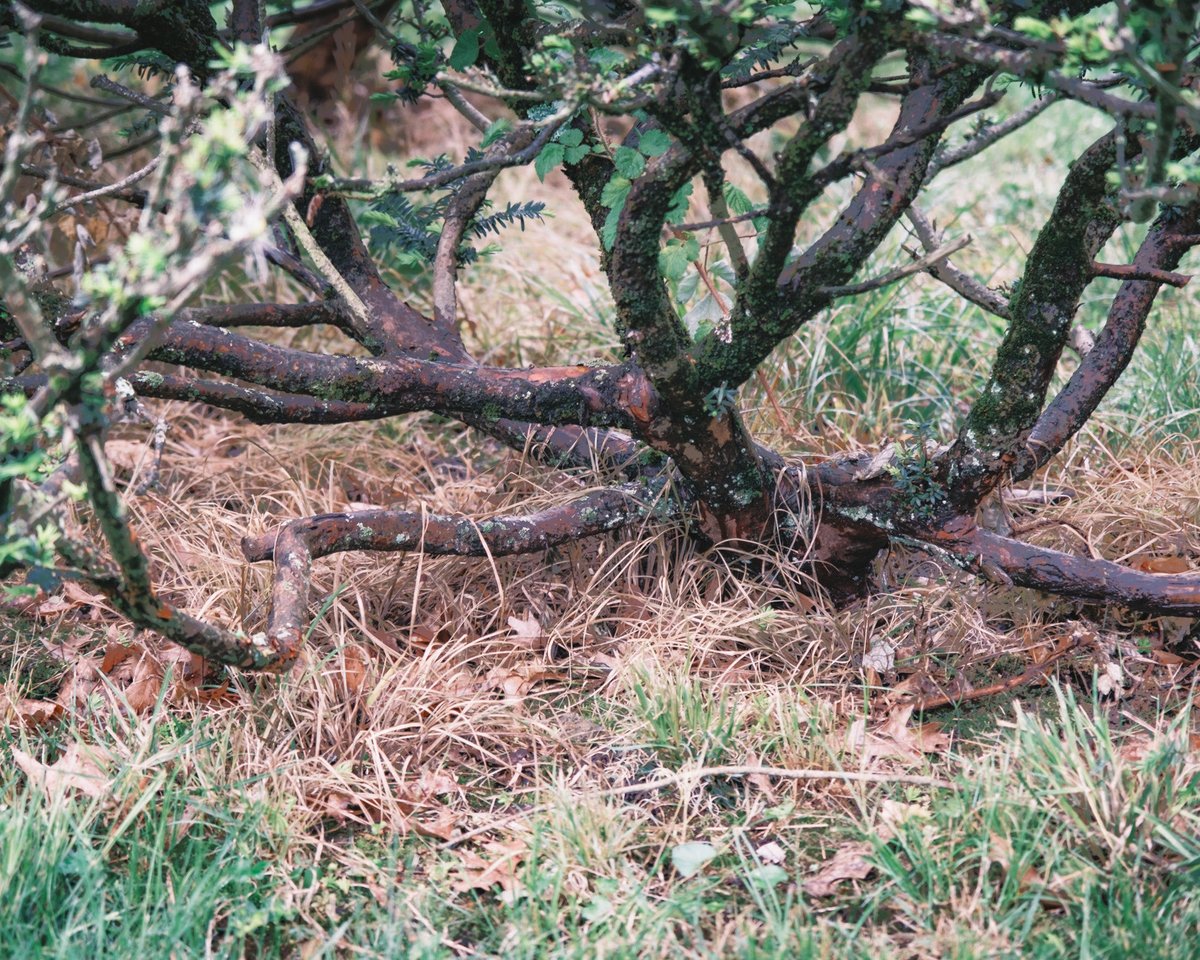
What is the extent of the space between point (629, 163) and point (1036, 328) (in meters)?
0.82

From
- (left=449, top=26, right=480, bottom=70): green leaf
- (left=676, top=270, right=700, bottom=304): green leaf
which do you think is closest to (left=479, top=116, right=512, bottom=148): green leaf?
(left=449, top=26, right=480, bottom=70): green leaf

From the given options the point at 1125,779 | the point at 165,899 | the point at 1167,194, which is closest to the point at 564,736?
the point at 165,899

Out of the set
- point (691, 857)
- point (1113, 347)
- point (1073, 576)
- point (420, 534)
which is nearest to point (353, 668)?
point (420, 534)

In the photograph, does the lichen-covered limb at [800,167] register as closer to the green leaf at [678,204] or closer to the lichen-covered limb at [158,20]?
the green leaf at [678,204]

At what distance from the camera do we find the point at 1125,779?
1.75 metres

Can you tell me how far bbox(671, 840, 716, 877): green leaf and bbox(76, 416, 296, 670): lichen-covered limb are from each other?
75 cm

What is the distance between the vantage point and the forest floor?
1634 millimetres

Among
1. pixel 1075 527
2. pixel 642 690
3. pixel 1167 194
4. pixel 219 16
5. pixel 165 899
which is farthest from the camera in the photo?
pixel 219 16

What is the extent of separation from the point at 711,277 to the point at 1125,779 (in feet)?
4.84

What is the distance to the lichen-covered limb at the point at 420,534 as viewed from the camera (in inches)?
75.4

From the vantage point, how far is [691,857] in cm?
177

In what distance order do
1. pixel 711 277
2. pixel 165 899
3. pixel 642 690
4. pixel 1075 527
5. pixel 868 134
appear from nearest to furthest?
1. pixel 165 899
2. pixel 642 690
3. pixel 1075 527
4. pixel 711 277
5. pixel 868 134

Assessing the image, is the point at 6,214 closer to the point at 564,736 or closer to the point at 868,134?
the point at 564,736

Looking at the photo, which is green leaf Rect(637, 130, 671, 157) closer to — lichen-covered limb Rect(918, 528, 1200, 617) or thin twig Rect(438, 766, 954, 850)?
lichen-covered limb Rect(918, 528, 1200, 617)
